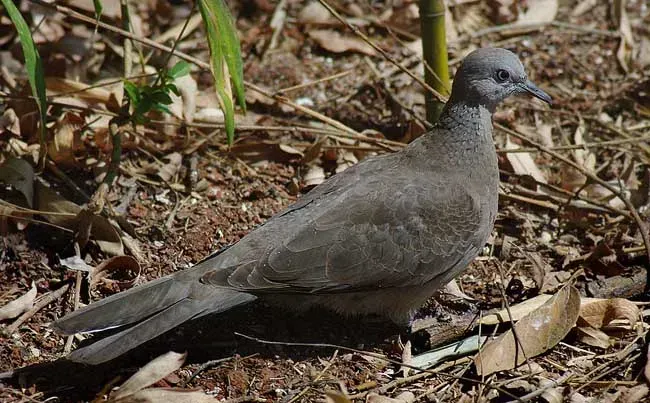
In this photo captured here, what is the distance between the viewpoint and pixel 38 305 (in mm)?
4191

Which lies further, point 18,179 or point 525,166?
point 525,166

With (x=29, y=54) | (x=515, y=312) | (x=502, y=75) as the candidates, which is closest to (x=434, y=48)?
(x=502, y=75)

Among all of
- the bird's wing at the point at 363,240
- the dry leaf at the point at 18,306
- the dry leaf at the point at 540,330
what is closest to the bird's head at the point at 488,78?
the bird's wing at the point at 363,240

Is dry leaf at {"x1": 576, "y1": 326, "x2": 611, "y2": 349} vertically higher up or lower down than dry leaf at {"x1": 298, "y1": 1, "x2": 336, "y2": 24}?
lower down

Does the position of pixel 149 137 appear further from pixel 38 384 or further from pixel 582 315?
pixel 582 315

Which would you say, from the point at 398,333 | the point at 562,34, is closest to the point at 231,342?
the point at 398,333

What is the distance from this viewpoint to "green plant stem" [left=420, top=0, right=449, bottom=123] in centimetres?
492

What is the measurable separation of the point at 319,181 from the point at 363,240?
1.20m

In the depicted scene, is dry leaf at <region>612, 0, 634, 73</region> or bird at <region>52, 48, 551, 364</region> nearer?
bird at <region>52, 48, 551, 364</region>

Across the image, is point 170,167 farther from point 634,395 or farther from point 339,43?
point 634,395

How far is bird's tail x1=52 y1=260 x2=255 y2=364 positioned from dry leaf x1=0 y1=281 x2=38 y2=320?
60 centimetres

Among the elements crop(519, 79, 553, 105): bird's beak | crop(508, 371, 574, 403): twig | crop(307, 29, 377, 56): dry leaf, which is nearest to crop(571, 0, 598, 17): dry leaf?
crop(307, 29, 377, 56): dry leaf

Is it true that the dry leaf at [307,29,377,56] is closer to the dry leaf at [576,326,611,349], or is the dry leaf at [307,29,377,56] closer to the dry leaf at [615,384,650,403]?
the dry leaf at [576,326,611,349]

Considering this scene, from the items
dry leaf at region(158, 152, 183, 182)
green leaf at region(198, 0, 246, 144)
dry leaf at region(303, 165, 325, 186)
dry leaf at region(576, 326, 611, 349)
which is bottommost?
dry leaf at region(576, 326, 611, 349)
